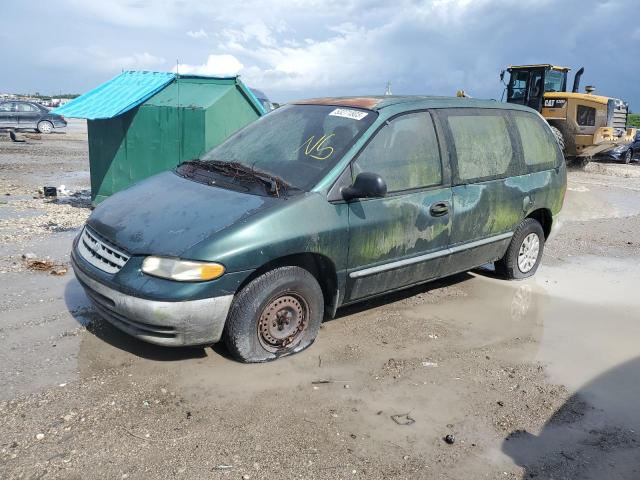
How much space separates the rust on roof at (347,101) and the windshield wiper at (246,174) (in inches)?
38.0

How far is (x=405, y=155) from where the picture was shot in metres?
4.49

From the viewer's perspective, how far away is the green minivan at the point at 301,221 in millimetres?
3482

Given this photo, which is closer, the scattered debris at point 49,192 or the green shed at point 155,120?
the green shed at point 155,120

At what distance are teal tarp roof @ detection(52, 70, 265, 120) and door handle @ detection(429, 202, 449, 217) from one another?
15.0 feet

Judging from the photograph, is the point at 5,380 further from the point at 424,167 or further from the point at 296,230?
the point at 424,167

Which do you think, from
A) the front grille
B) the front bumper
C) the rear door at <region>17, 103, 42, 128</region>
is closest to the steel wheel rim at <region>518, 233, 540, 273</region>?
the front bumper

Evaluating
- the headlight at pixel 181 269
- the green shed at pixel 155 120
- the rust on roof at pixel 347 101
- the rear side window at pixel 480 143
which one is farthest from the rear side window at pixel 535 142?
the green shed at pixel 155 120

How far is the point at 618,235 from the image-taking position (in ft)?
29.0

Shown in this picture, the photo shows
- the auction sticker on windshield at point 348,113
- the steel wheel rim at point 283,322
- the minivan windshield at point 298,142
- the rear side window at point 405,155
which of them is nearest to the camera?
the steel wheel rim at point 283,322

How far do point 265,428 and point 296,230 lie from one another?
128 centimetres

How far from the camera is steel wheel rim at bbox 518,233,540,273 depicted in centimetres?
600

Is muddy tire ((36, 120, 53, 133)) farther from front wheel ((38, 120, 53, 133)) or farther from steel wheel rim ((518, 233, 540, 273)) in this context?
steel wheel rim ((518, 233, 540, 273))

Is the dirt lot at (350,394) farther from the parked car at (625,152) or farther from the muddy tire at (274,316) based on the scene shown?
the parked car at (625,152)

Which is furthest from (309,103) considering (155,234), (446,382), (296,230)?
(446,382)
